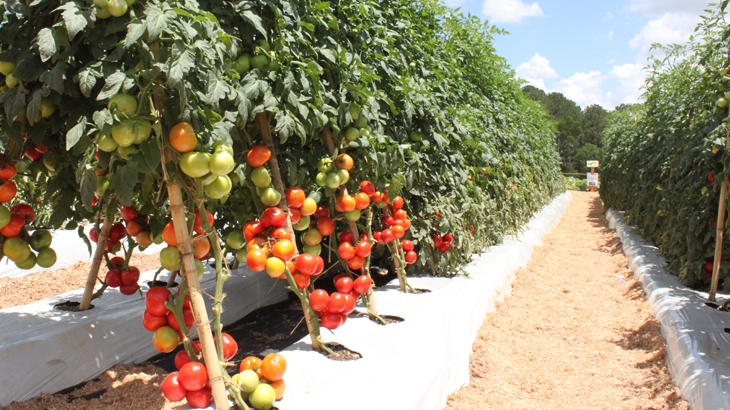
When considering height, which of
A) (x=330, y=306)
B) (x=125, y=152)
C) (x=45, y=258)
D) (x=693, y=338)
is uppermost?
(x=125, y=152)

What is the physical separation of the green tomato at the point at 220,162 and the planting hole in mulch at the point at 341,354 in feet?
3.70

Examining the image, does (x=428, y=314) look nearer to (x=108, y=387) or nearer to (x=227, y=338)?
(x=227, y=338)

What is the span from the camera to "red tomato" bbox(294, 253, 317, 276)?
180 cm

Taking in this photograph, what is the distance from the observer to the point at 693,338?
8.19ft

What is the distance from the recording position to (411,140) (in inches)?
124

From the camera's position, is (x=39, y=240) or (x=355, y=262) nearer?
(x=39, y=240)

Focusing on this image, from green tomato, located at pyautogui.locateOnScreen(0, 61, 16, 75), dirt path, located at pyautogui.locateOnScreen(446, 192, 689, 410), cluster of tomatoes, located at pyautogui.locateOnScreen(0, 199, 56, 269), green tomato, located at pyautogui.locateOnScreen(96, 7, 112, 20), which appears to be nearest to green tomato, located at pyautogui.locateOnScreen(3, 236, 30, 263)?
cluster of tomatoes, located at pyautogui.locateOnScreen(0, 199, 56, 269)

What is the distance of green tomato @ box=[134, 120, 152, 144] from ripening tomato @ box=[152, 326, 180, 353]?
2.15 ft

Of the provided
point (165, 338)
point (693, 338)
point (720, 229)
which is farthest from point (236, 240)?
point (720, 229)

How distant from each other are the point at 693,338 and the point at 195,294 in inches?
105

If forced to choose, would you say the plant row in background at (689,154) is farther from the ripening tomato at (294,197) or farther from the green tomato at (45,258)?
the green tomato at (45,258)

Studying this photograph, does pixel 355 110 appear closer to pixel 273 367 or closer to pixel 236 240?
pixel 236 240

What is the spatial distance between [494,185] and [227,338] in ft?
12.4

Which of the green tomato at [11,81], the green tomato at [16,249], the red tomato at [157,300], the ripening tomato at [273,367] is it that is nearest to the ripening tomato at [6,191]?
the green tomato at [16,249]
